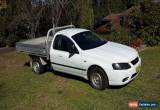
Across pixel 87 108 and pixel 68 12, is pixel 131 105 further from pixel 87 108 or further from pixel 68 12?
pixel 68 12

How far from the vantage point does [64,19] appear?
1894 centimetres

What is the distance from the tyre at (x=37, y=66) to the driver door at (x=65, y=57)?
3.60ft

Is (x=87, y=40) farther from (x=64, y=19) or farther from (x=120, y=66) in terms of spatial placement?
(x=64, y=19)

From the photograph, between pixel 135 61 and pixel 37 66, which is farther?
pixel 37 66

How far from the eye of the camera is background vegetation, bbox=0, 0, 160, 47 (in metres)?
14.6

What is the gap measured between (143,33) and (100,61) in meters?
6.25

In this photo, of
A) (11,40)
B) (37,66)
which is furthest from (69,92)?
(11,40)

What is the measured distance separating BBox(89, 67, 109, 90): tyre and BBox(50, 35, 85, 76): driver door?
427mm

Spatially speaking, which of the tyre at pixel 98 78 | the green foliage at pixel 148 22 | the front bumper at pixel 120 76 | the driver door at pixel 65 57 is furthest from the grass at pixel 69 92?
the green foliage at pixel 148 22

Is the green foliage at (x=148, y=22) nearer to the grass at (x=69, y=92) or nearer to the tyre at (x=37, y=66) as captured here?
the grass at (x=69, y=92)

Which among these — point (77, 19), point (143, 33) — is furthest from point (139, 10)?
point (77, 19)

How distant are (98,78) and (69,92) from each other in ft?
3.68

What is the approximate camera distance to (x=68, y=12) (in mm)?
18672

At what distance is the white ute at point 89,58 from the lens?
29.4 ft
